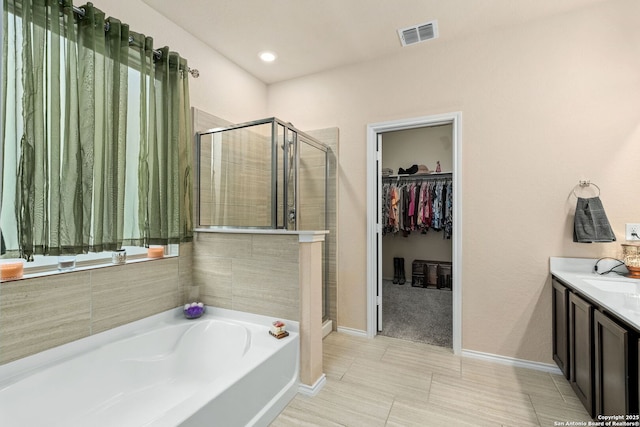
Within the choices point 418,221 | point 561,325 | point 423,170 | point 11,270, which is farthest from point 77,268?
point 423,170

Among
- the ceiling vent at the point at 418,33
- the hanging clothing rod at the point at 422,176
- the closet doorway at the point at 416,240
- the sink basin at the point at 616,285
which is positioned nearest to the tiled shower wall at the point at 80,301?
the closet doorway at the point at 416,240

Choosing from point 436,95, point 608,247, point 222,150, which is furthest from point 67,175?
point 608,247

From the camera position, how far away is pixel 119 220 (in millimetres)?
2039

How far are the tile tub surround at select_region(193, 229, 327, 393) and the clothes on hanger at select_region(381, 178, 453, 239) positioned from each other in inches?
94.7

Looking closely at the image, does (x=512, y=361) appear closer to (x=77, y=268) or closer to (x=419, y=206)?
(x=419, y=206)

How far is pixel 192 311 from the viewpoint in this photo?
7.98ft

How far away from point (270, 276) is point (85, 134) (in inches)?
55.2

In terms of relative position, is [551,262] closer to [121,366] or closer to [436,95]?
[436,95]

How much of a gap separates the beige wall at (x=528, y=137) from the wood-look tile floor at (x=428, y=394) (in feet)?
0.95

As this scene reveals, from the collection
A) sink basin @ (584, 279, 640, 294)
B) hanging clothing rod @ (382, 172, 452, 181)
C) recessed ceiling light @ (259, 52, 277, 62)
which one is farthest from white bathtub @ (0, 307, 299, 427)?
hanging clothing rod @ (382, 172, 452, 181)

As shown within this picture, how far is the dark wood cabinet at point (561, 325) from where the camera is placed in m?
2.17

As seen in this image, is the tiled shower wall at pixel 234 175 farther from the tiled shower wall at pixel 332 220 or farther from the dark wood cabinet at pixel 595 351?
the dark wood cabinet at pixel 595 351

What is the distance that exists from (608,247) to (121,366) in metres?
3.28

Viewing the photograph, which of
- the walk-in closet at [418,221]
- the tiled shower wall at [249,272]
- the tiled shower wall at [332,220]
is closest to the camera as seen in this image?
the tiled shower wall at [249,272]
